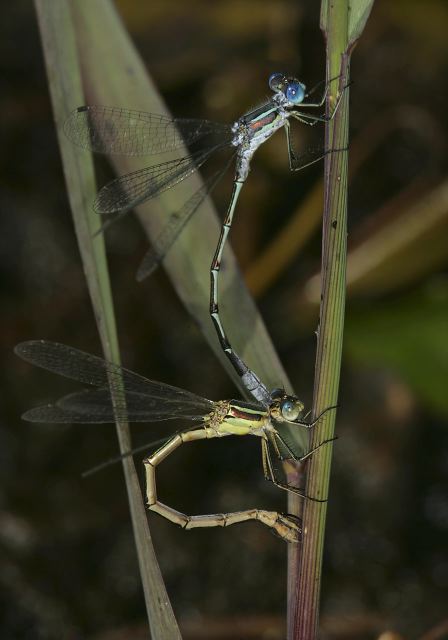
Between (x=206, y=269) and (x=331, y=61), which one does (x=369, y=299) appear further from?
(x=331, y=61)

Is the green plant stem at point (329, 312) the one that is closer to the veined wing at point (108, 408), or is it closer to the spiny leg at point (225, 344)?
the spiny leg at point (225, 344)

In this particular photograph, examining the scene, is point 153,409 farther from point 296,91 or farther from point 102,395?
point 296,91

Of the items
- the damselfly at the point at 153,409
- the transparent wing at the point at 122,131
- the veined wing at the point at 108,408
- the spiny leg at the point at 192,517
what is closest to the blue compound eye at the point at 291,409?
the damselfly at the point at 153,409

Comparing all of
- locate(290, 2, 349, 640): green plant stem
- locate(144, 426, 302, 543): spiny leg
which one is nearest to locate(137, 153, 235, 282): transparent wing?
locate(144, 426, 302, 543): spiny leg

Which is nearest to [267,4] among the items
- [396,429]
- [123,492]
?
[396,429]

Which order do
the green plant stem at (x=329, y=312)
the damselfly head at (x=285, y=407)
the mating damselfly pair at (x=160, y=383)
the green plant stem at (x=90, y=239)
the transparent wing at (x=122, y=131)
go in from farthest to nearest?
the transparent wing at (x=122, y=131)
the mating damselfly pair at (x=160, y=383)
the damselfly head at (x=285, y=407)
the green plant stem at (x=90, y=239)
the green plant stem at (x=329, y=312)

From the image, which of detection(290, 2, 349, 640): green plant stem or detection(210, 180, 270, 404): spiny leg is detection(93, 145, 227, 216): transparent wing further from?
detection(290, 2, 349, 640): green plant stem
